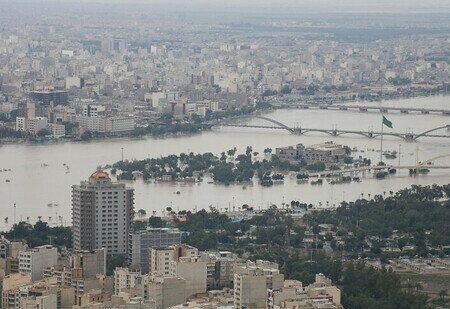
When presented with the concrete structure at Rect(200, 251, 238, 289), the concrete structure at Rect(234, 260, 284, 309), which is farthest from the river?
the concrete structure at Rect(234, 260, 284, 309)

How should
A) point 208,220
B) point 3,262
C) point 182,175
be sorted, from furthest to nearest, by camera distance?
point 182,175, point 208,220, point 3,262

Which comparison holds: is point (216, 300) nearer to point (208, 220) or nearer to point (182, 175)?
point (208, 220)

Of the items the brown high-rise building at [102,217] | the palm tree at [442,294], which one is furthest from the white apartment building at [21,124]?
the palm tree at [442,294]

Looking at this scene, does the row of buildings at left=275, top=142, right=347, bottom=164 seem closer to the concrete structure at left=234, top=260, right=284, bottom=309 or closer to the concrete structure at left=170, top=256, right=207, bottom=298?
the concrete structure at left=170, top=256, right=207, bottom=298

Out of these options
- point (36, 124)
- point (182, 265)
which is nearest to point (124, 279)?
point (182, 265)

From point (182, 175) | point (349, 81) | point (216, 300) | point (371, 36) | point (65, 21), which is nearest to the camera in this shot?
point (216, 300)

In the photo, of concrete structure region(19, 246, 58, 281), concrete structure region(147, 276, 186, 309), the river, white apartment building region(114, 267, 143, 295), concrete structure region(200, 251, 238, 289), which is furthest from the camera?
the river

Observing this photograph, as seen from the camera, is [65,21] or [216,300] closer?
[216,300]

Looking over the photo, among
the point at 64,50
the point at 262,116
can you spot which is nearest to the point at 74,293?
the point at 262,116
